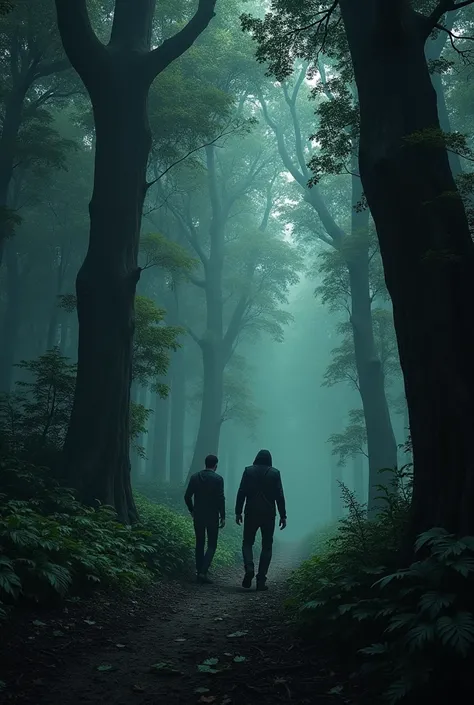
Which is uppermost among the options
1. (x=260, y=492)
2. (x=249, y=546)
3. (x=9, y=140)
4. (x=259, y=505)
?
(x=9, y=140)

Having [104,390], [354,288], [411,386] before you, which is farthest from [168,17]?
[411,386]

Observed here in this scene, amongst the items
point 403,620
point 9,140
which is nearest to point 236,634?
point 403,620

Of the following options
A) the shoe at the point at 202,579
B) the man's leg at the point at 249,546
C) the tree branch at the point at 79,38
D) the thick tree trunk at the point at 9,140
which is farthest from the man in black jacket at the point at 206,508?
the thick tree trunk at the point at 9,140

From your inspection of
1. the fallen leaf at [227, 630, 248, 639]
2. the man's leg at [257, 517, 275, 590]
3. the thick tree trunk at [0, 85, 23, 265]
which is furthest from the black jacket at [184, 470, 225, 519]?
the thick tree trunk at [0, 85, 23, 265]

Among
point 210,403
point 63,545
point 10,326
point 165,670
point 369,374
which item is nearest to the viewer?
point 165,670

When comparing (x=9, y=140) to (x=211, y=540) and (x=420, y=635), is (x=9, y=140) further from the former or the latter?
(x=420, y=635)

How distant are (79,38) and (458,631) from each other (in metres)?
10.3

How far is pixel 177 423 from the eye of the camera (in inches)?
1070

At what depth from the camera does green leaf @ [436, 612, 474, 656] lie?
113 inches

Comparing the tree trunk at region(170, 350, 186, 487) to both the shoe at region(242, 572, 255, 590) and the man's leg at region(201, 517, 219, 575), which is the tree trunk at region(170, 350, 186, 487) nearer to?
the man's leg at region(201, 517, 219, 575)

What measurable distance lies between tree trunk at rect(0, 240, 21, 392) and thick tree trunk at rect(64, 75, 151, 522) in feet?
45.0

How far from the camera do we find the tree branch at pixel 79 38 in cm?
925

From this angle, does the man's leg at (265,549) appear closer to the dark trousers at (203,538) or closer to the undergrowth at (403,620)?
the dark trousers at (203,538)

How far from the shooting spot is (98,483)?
8672 millimetres
